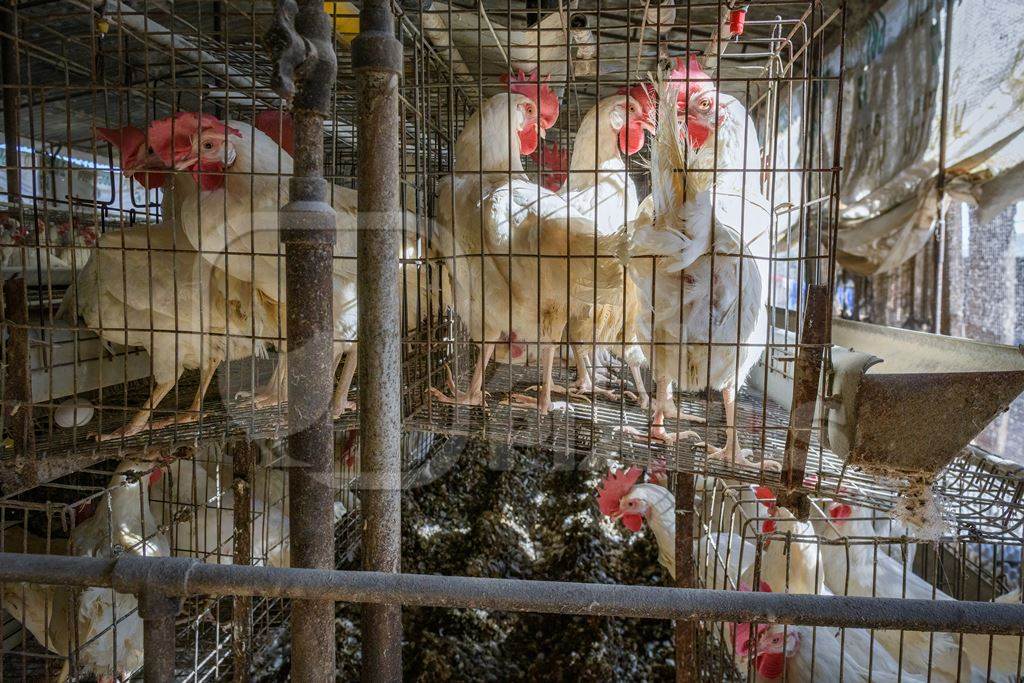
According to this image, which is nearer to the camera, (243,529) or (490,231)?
(490,231)

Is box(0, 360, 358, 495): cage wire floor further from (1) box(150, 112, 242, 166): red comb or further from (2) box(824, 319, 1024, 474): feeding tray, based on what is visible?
(2) box(824, 319, 1024, 474): feeding tray

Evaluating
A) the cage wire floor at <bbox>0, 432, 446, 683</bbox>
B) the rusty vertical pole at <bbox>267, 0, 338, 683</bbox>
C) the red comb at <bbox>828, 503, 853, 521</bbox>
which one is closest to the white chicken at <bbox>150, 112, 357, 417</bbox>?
the cage wire floor at <bbox>0, 432, 446, 683</bbox>

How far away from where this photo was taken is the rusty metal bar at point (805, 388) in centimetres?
166

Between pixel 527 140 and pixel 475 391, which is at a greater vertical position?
pixel 527 140

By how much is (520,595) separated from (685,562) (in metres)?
1.68

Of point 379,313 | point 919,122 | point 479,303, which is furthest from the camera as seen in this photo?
point 919,122

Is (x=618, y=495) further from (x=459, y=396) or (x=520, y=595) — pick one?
(x=520, y=595)

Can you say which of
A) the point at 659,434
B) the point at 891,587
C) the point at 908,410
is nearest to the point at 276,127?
the point at 659,434

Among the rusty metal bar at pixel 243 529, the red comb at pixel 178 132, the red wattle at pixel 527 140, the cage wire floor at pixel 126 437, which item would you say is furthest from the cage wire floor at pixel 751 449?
the red comb at pixel 178 132

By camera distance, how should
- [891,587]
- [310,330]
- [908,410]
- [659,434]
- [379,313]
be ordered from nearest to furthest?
[310,330]
[379,313]
[908,410]
[659,434]
[891,587]

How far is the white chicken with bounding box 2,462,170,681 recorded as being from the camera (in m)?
2.38

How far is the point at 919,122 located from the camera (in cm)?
399

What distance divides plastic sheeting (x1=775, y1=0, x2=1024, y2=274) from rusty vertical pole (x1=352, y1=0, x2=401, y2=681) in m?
2.10

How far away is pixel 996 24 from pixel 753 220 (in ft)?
7.72
